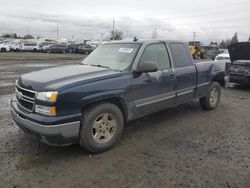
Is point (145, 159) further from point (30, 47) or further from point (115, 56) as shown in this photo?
point (30, 47)

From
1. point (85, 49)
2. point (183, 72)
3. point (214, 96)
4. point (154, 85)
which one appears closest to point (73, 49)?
point (85, 49)

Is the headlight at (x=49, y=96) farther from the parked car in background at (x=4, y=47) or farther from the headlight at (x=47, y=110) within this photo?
the parked car in background at (x=4, y=47)

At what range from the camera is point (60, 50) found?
1697 inches

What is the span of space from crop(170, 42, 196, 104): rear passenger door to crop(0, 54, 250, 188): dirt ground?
0.66m

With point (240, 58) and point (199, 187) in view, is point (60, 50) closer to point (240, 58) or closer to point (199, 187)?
point (240, 58)

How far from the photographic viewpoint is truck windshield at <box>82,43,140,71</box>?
15.3 feet

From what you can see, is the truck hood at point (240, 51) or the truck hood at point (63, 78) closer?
the truck hood at point (63, 78)

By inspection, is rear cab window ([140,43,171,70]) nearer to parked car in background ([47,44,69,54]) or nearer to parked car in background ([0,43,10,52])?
parked car in background ([0,43,10,52])

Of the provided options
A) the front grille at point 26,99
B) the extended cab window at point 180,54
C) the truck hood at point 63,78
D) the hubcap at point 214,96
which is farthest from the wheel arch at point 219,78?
the front grille at point 26,99

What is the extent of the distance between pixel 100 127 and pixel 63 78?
3.17 ft

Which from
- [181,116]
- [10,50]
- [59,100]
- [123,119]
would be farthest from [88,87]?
[10,50]

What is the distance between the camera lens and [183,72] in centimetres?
552

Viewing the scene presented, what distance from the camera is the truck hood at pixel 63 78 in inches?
144

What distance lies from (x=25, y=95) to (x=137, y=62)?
1962 mm
